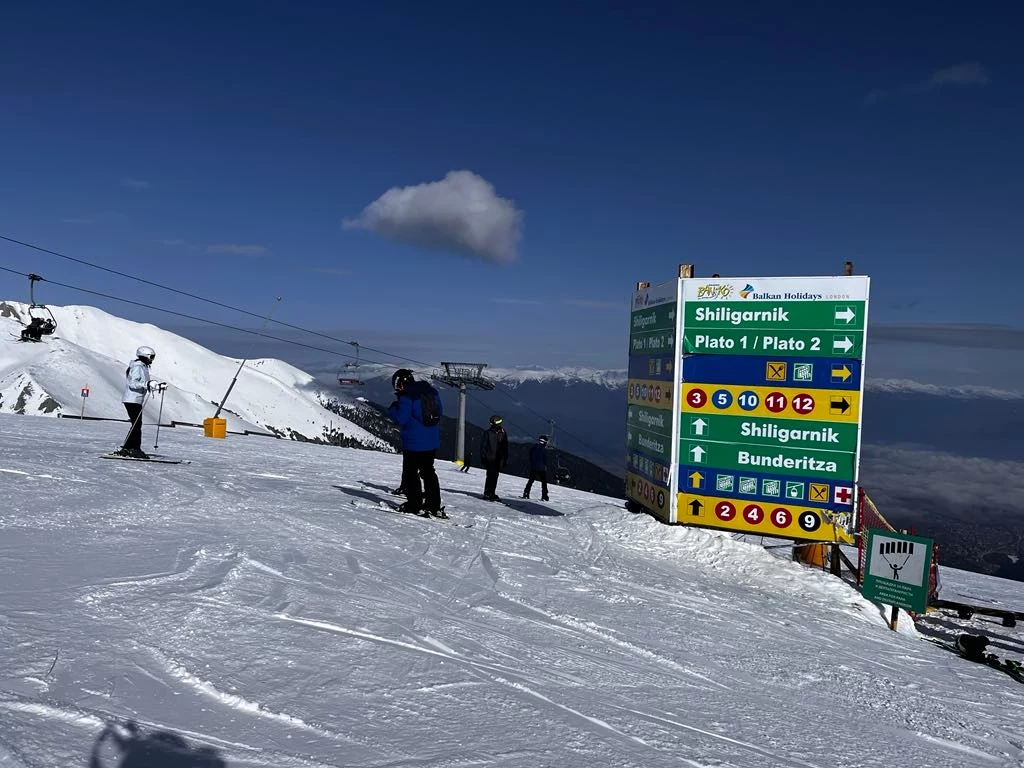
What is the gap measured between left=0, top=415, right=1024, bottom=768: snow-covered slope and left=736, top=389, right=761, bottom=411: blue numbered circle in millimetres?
3179

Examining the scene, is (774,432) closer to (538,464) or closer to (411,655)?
(538,464)

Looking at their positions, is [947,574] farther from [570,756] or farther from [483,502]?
[570,756]

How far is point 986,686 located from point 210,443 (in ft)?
57.8

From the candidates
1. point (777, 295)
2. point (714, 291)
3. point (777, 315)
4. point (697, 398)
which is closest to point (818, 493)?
point (697, 398)

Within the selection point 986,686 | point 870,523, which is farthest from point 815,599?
point 870,523

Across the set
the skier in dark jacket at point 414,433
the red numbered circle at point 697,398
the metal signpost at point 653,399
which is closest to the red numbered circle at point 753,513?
the metal signpost at point 653,399

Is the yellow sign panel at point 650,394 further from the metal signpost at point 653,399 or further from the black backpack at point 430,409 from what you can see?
the black backpack at point 430,409

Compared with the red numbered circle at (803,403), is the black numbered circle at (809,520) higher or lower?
lower

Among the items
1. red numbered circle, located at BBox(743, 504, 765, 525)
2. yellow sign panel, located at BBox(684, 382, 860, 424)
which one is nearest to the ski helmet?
yellow sign panel, located at BBox(684, 382, 860, 424)

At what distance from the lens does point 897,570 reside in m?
8.88

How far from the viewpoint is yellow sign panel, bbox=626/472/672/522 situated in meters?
12.5

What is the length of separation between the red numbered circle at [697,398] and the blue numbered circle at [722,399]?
15 cm

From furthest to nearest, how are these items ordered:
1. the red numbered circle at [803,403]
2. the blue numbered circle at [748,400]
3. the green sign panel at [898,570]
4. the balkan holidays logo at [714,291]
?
the balkan holidays logo at [714,291]
the blue numbered circle at [748,400]
the red numbered circle at [803,403]
the green sign panel at [898,570]

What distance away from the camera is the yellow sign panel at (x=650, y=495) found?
12458mm
